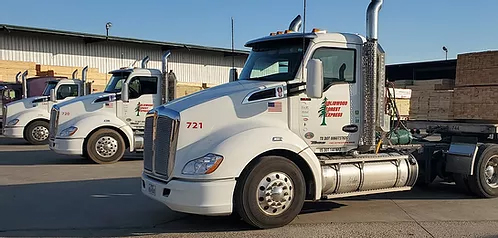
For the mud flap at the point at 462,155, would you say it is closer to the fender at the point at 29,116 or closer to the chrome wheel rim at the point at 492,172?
the chrome wheel rim at the point at 492,172

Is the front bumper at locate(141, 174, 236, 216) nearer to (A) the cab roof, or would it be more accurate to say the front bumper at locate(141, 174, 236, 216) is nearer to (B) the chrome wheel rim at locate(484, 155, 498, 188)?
(A) the cab roof

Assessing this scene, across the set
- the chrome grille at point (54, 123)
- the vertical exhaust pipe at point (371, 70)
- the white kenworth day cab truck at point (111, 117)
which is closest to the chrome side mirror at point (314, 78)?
the vertical exhaust pipe at point (371, 70)

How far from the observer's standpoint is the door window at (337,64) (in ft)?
23.7

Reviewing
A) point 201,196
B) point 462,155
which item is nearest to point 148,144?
point 201,196

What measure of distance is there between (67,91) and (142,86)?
5406mm

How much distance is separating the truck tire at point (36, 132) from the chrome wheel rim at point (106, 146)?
20.7 feet

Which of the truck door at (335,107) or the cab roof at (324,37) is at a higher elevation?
the cab roof at (324,37)

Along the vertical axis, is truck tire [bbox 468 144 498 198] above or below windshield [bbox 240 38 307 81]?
below

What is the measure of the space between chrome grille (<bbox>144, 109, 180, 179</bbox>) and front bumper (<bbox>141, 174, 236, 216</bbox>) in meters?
0.27

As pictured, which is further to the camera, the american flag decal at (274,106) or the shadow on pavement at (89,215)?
the american flag decal at (274,106)

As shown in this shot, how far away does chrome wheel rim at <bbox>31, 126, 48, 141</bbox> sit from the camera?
18516 mm

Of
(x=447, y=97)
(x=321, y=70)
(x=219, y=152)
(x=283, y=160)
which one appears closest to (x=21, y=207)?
(x=219, y=152)

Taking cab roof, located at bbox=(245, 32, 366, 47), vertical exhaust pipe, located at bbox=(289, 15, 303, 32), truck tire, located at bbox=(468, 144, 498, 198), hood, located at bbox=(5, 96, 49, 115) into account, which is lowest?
truck tire, located at bbox=(468, 144, 498, 198)

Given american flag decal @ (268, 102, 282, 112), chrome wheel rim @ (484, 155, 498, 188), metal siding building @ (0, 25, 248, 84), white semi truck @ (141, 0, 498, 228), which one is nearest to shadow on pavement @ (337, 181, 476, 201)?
chrome wheel rim @ (484, 155, 498, 188)
